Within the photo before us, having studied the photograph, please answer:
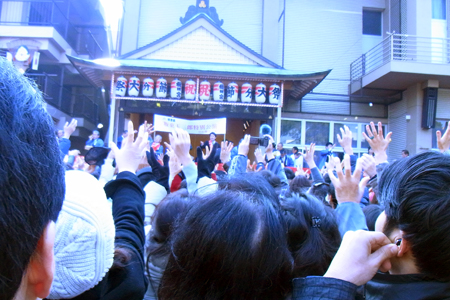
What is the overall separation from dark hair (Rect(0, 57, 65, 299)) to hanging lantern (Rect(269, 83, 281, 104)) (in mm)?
9400

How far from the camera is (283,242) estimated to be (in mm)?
1001

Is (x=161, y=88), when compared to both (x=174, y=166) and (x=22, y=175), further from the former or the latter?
(x=22, y=175)

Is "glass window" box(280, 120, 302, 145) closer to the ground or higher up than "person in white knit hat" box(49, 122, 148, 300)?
Answer: higher up

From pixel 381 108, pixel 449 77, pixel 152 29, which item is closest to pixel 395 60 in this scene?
pixel 449 77

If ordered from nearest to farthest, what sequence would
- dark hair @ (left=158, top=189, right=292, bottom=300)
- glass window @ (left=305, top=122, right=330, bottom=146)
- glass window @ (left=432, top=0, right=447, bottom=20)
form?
dark hair @ (left=158, top=189, right=292, bottom=300) < glass window @ (left=432, top=0, right=447, bottom=20) < glass window @ (left=305, top=122, right=330, bottom=146)

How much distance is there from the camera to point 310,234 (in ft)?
4.34

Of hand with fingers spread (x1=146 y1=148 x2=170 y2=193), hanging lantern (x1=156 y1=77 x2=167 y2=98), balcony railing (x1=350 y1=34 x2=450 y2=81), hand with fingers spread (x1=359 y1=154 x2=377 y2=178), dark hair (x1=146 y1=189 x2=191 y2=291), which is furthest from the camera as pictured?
balcony railing (x1=350 y1=34 x2=450 y2=81)

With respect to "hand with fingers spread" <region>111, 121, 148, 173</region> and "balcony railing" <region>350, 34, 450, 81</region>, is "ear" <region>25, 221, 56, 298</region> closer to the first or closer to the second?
"hand with fingers spread" <region>111, 121, 148, 173</region>

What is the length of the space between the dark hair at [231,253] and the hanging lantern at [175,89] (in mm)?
8889

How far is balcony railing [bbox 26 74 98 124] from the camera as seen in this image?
37.8 ft

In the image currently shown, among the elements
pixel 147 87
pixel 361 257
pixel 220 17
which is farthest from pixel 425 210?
pixel 220 17

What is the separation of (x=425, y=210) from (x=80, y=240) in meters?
1.07

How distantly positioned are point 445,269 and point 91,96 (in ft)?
51.4

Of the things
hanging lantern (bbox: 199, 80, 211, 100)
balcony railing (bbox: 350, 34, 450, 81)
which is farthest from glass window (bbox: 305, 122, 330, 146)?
hanging lantern (bbox: 199, 80, 211, 100)
